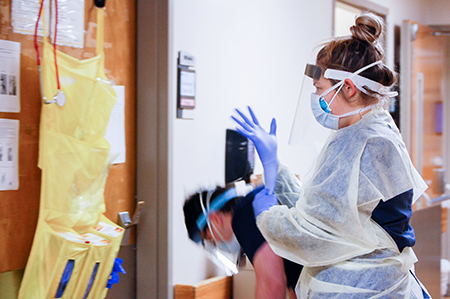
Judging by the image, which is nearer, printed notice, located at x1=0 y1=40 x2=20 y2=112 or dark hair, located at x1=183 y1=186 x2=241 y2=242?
printed notice, located at x1=0 y1=40 x2=20 y2=112

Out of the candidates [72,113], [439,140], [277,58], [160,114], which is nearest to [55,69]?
[72,113]

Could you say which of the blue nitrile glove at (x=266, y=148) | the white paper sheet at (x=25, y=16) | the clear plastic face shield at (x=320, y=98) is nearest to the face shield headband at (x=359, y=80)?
the clear plastic face shield at (x=320, y=98)

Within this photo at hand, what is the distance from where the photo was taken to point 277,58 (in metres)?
2.33

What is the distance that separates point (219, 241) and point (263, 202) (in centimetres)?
25

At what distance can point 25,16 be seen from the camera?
4.58ft

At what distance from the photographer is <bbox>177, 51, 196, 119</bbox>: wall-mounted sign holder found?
177cm

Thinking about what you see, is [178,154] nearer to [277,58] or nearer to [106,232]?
[106,232]

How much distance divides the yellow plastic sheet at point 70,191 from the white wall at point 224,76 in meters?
0.35

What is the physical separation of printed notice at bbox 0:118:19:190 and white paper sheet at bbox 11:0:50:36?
274 millimetres

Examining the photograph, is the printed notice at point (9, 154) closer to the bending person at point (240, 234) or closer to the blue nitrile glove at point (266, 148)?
the bending person at point (240, 234)

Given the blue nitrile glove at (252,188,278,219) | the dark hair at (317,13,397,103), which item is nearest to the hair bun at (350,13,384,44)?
the dark hair at (317,13,397,103)

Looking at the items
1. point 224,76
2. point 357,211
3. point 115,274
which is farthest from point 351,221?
point 224,76

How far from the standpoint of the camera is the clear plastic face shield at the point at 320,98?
4.35ft

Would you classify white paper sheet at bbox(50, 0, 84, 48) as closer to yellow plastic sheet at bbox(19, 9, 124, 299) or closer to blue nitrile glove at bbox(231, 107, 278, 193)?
yellow plastic sheet at bbox(19, 9, 124, 299)
